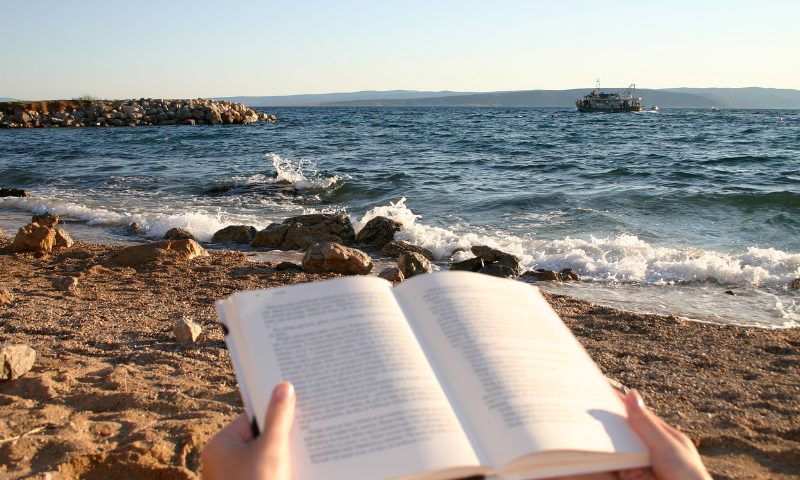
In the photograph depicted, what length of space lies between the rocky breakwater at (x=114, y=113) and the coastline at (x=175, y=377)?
3279cm

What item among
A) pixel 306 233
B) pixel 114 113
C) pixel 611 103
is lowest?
pixel 306 233

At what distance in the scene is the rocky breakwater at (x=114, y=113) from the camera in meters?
30.9

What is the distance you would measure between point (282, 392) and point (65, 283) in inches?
143

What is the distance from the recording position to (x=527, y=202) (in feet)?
30.1

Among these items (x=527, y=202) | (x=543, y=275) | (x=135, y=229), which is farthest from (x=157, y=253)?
(x=527, y=202)

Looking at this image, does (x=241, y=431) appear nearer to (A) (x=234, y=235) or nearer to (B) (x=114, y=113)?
(A) (x=234, y=235)

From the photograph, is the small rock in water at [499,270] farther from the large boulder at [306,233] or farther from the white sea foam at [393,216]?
the large boulder at [306,233]

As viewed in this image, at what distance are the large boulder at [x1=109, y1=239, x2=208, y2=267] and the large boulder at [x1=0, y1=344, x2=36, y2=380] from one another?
243 centimetres

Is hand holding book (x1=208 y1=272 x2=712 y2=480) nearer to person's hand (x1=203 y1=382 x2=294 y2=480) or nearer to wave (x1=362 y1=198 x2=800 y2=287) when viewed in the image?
person's hand (x1=203 y1=382 x2=294 y2=480)

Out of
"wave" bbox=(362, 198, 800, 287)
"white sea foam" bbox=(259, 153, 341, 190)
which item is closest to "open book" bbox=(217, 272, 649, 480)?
"wave" bbox=(362, 198, 800, 287)

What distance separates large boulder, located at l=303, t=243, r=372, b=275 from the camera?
16.5ft

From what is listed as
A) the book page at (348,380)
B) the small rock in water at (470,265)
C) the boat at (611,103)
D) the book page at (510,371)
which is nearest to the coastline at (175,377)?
the book page at (348,380)

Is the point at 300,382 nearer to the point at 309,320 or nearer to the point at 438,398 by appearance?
the point at 309,320

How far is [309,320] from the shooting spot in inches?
46.6
